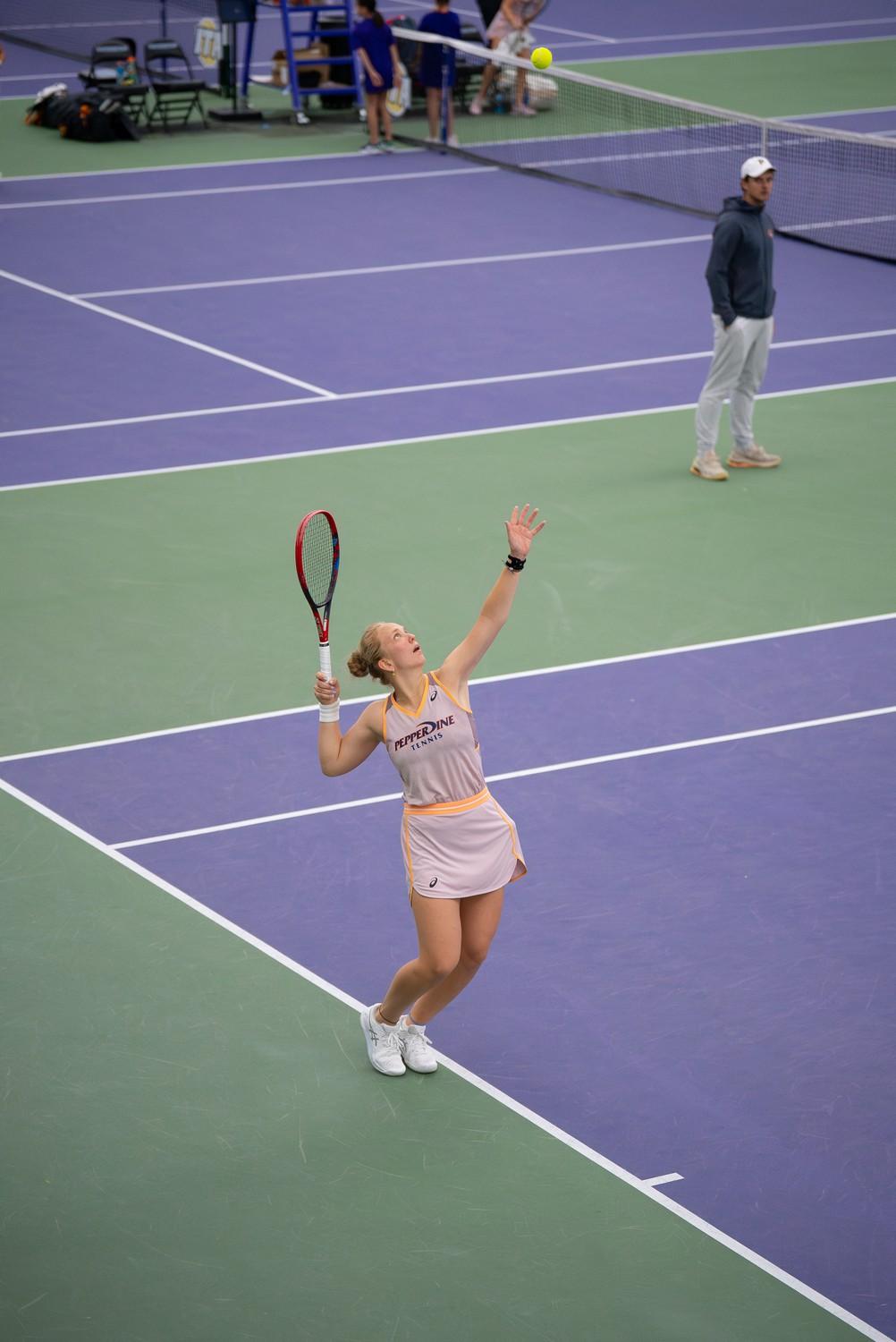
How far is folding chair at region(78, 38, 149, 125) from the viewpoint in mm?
25547

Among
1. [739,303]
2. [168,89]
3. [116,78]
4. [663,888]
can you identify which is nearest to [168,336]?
[739,303]

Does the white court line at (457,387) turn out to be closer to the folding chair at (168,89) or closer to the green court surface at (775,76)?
the green court surface at (775,76)

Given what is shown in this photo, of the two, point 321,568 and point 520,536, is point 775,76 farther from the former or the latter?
point 520,536

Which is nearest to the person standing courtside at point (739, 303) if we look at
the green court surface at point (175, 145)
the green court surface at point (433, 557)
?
the green court surface at point (433, 557)

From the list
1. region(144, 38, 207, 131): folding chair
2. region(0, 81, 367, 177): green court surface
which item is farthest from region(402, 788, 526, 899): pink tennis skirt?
region(144, 38, 207, 131): folding chair

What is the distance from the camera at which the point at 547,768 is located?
9.33 meters

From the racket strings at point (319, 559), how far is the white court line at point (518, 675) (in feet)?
9.00

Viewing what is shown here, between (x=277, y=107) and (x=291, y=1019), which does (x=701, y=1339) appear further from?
(x=277, y=107)

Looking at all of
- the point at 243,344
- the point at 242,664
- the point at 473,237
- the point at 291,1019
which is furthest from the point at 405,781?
Result: the point at 473,237

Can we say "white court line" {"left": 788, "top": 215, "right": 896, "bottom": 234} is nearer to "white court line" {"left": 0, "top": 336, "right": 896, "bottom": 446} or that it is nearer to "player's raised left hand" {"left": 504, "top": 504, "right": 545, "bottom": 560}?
"white court line" {"left": 0, "top": 336, "right": 896, "bottom": 446}

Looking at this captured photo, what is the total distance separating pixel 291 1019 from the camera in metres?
7.26

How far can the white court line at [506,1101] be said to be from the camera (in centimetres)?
578

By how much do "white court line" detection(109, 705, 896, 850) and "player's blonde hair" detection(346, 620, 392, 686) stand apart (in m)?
2.40

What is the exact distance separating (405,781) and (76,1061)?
1684mm
